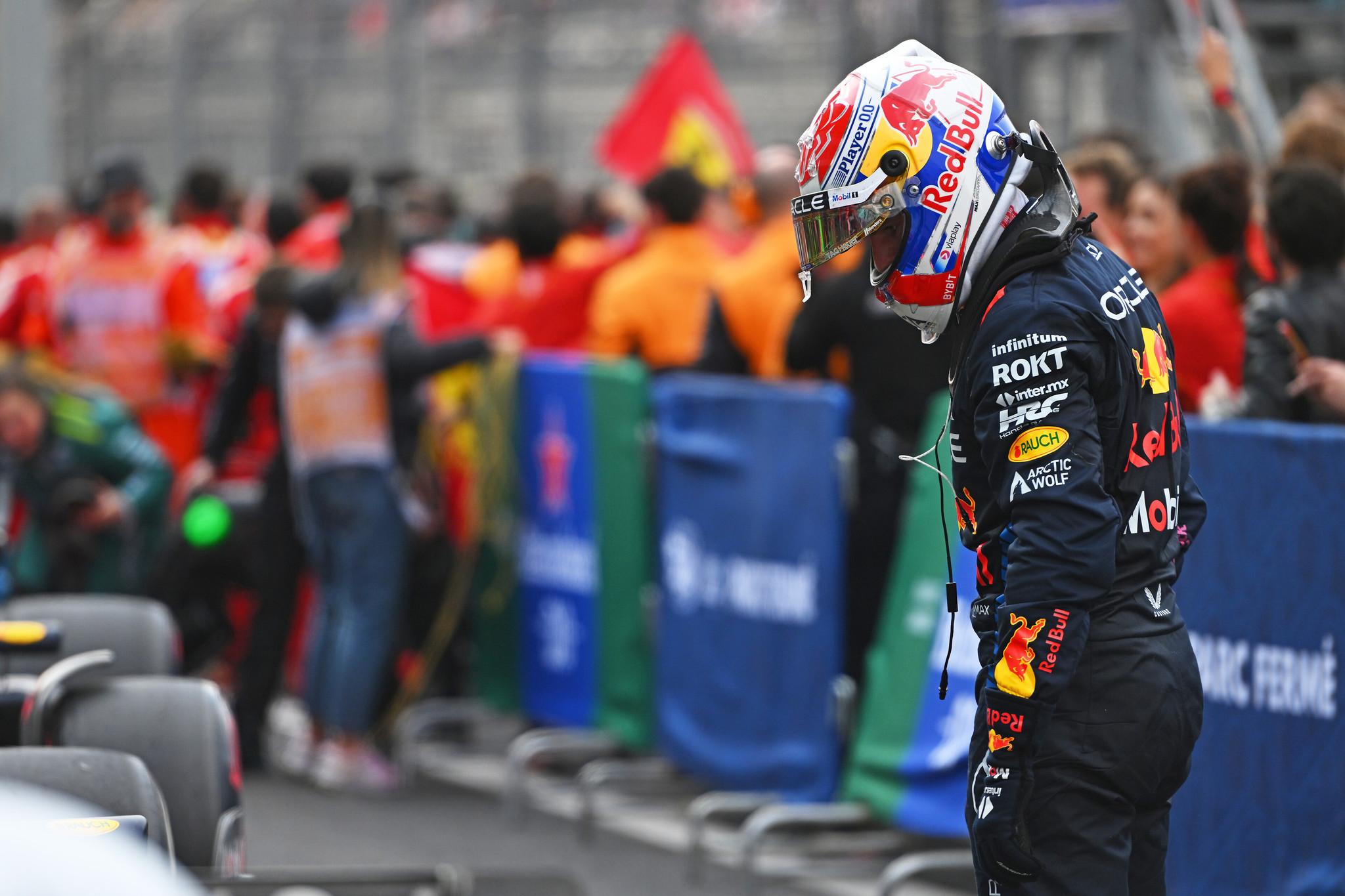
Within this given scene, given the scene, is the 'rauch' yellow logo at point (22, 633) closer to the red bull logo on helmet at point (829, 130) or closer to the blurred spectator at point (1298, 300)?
the red bull logo on helmet at point (829, 130)

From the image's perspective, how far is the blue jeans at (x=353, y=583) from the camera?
24.6ft

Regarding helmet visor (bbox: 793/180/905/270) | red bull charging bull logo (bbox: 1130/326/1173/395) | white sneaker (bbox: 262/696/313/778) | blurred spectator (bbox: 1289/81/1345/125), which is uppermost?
blurred spectator (bbox: 1289/81/1345/125)

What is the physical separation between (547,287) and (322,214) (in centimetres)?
291

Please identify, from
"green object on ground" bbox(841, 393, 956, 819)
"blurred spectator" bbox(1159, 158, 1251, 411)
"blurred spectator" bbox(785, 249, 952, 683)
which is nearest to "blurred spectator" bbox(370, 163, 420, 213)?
"blurred spectator" bbox(785, 249, 952, 683)

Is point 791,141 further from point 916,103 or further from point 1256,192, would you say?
point 916,103

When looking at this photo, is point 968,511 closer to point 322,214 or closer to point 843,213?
point 843,213

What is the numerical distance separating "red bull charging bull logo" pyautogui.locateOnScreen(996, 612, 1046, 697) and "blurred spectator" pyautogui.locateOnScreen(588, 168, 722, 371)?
15.4ft

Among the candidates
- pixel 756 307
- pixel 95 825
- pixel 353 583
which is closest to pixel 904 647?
pixel 756 307

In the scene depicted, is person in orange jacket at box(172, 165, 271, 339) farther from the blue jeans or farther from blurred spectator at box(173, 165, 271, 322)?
the blue jeans

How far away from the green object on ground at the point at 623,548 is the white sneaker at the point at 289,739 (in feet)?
4.23

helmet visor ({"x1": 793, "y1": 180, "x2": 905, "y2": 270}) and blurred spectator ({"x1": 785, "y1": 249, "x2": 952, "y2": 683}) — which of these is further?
blurred spectator ({"x1": 785, "y1": 249, "x2": 952, "y2": 683})

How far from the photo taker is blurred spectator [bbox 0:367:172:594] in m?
A: 7.36

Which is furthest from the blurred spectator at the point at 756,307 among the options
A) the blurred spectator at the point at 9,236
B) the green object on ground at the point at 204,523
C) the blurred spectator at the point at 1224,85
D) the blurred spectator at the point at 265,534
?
the blurred spectator at the point at 9,236

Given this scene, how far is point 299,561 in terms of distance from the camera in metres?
8.00
